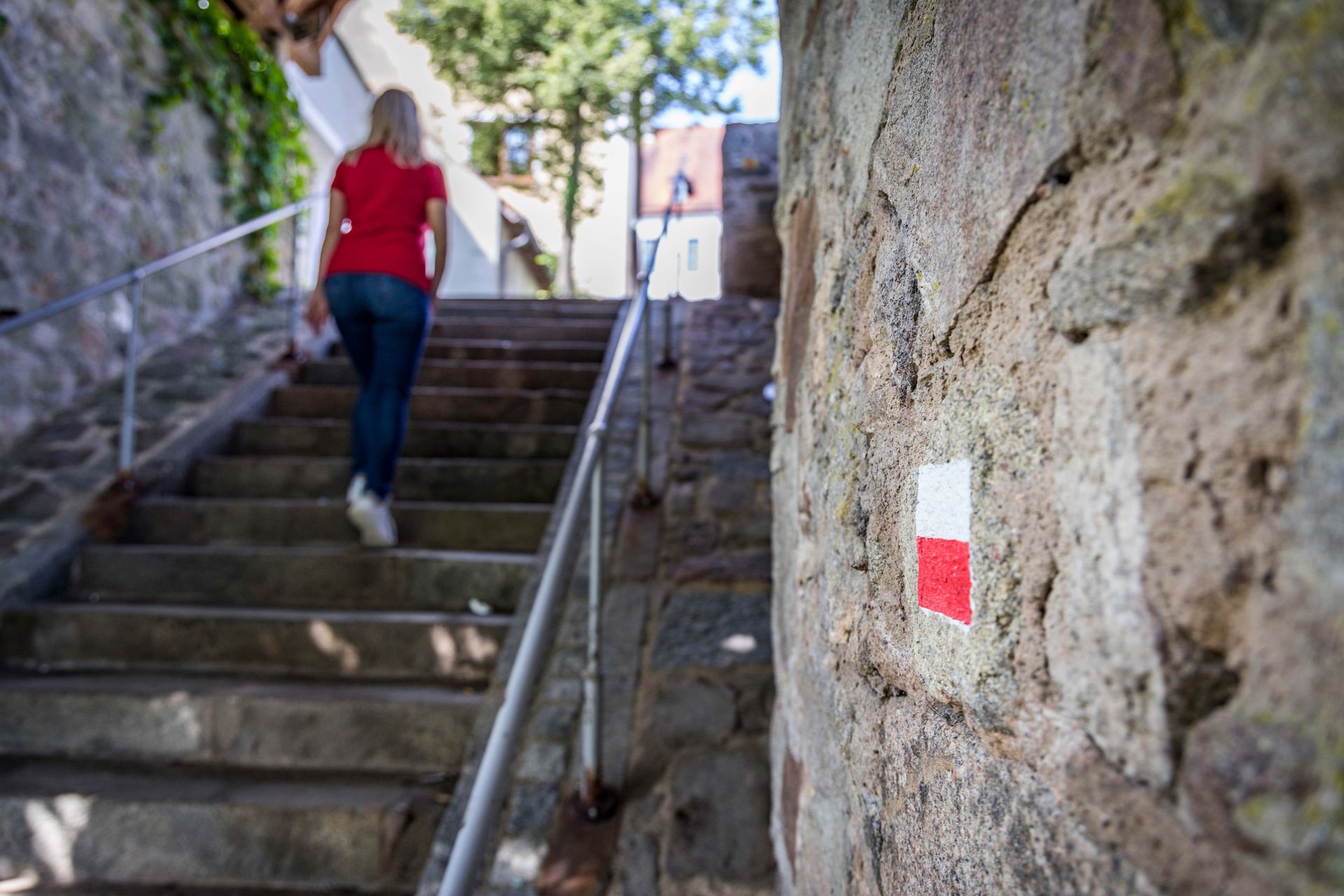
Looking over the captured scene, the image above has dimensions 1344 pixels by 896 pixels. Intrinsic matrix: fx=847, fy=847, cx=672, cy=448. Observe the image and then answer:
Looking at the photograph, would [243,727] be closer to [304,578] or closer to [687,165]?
[304,578]

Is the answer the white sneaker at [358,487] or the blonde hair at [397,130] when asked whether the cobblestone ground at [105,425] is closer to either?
the white sneaker at [358,487]

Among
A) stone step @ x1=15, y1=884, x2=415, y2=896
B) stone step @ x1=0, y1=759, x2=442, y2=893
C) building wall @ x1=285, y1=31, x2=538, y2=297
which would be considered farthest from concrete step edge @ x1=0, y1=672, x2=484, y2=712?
building wall @ x1=285, y1=31, x2=538, y2=297

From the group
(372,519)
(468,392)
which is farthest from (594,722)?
(468,392)

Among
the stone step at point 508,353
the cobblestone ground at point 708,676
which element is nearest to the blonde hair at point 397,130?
the cobblestone ground at point 708,676

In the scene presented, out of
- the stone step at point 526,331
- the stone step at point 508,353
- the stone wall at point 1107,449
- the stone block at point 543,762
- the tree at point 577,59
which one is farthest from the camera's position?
the tree at point 577,59

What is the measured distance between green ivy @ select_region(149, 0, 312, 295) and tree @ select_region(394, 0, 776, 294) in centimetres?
707

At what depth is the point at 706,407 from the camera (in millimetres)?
3422

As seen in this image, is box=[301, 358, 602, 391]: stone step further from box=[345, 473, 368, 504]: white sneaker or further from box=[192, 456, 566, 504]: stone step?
box=[345, 473, 368, 504]: white sneaker

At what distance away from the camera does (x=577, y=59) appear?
1223cm

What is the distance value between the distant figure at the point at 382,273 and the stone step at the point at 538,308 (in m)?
2.67

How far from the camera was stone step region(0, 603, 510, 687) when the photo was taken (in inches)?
98.0

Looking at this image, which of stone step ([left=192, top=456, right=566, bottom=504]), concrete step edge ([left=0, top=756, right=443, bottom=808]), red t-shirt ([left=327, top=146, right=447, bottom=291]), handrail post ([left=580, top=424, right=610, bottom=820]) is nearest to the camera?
handrail post ([left=580, top=424, right=610, bottom=820])

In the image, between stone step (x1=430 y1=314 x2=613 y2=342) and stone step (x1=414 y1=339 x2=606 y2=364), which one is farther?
stone step (x1=430 y1=314 x2=613 y2=342)

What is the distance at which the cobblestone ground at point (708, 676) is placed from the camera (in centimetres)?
169
